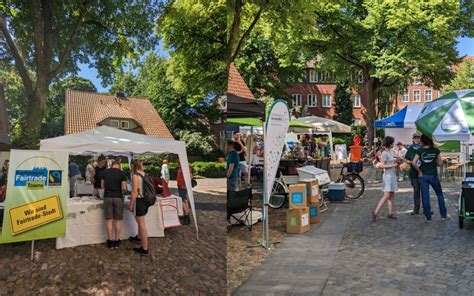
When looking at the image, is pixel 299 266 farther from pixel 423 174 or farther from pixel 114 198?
pixel 423 174

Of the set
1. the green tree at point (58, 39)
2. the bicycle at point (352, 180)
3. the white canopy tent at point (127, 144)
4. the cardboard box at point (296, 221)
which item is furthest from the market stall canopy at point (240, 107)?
the bicycle at point (352, 180)

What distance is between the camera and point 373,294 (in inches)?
132

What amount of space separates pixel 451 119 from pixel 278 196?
3088 millimetres

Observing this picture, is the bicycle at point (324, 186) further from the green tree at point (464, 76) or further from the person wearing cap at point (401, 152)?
the green tree at point (464, 76)

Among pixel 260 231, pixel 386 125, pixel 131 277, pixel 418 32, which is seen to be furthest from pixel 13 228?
pixel 418 32

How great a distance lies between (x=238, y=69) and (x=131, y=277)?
150cm

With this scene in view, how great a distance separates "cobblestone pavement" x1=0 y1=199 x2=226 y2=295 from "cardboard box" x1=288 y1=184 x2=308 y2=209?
296 cm

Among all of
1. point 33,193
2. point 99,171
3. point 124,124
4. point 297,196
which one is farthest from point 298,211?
point 33,193

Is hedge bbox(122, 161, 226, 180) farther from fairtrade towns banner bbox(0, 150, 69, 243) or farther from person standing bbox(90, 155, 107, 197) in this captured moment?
fairtrade towns banner bbox(0, 150, 69, 243)

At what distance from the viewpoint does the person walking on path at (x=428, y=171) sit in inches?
239

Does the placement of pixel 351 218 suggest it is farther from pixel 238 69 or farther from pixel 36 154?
pixel 36 154

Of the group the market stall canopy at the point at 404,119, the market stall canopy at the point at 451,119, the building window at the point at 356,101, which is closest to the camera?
the market stall canopy at the point at 451,119

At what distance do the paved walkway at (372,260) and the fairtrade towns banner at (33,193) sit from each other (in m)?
1.77

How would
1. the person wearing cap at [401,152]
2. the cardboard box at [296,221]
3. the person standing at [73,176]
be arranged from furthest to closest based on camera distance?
the person wearing cap at [401,152]
the cardboard box at [296,221]
the person standing at [73,176]
